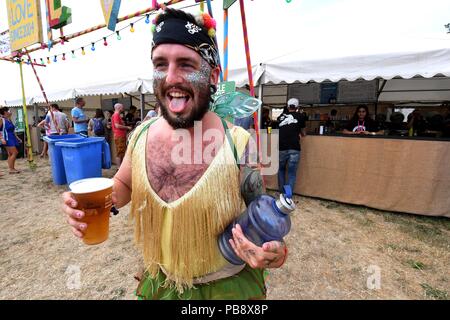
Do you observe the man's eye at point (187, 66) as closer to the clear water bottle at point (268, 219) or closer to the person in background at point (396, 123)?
the clear water bottle at point (268, 219)

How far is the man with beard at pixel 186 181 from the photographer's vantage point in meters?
0.90

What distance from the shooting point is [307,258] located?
2752mm

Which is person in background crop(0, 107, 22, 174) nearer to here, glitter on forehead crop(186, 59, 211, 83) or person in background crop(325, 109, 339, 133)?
glitter on forehead crop(186, 59, 211, 83)

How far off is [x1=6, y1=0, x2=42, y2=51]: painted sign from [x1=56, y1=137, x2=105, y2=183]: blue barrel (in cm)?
192

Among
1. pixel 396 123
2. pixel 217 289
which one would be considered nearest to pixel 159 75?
pixel 217 289

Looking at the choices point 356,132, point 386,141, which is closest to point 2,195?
point 356,132

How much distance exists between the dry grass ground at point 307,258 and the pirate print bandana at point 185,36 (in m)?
2.06

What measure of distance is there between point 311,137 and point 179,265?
158 inches

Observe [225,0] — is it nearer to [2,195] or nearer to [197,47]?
[197,47]

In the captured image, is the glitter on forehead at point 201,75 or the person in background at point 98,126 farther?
the person in background at point 98,126

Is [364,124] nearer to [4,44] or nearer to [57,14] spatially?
[57,14]

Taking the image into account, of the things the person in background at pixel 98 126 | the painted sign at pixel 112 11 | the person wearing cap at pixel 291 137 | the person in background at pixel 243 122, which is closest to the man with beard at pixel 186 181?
the person in background at pixel 243 122

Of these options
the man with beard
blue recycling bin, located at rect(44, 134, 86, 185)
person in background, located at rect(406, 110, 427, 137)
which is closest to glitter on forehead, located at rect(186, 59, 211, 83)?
the man with beard

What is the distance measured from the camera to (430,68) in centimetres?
320
